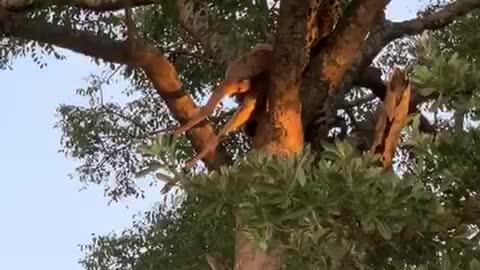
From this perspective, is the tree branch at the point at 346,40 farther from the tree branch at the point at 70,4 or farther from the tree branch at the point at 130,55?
the tree branch at the point at 70,4

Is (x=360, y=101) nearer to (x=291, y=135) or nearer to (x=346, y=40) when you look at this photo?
(x=346, y=40)

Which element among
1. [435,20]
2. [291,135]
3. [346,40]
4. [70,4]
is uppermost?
[70,4]

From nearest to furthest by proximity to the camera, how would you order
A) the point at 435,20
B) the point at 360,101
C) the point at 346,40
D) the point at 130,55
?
1. the point at 346,40
2. the point at 130,55
3. the point at 435,20
4. the point at 360,101

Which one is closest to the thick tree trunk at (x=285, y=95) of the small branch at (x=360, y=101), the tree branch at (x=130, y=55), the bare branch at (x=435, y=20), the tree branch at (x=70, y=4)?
the tree branch at (x=130, y=55)

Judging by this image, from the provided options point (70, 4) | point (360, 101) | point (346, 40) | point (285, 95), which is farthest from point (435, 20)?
point (70, 4)

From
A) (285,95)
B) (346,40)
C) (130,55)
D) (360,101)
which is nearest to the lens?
(285,95)

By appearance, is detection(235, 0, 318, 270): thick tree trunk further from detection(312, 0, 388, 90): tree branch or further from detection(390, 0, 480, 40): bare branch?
detection(390, 0, 480, 40): bare branch

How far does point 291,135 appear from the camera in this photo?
440cm

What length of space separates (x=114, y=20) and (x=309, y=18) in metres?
1.67

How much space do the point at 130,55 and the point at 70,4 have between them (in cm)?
38

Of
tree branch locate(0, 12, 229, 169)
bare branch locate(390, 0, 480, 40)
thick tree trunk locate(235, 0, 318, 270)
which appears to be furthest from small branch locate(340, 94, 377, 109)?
thick tree trunk locate(235, 0, 318, 270)

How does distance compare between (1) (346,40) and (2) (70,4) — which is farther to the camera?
(2) (70,4)

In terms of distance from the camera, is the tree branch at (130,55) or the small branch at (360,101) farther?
the small branch at (360,101)

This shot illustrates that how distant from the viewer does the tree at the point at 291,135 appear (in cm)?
246
